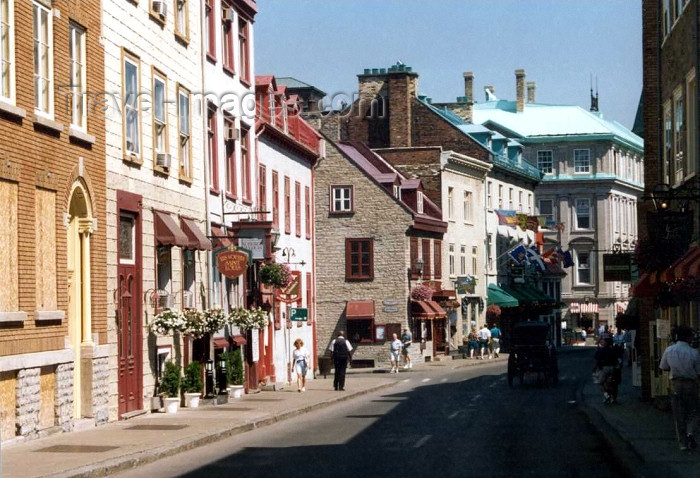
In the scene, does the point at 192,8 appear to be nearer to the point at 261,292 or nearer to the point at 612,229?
the point at 261,292

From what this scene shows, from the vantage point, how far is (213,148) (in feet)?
116

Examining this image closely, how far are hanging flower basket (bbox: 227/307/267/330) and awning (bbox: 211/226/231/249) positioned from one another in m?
1.65

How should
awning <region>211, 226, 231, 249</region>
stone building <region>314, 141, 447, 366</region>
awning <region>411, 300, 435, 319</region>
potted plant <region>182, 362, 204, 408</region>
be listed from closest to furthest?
potted plant <region>182, 362, 204, 408</region>, awning <region>211, 226, 231, 249</region>, stone building <region>314, 141, 447, 366</region>, awning <region>411, 300, 435, 319</region>

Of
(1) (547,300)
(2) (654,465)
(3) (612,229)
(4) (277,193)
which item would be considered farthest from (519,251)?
(2) (654,465)

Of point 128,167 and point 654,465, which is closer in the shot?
point 654,465

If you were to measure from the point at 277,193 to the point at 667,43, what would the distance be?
17.9m

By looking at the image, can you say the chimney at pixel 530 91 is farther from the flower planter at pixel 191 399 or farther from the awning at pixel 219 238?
the flower planter at pixel 191 399

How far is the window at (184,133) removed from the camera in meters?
31.7

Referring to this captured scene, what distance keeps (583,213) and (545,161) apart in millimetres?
5044

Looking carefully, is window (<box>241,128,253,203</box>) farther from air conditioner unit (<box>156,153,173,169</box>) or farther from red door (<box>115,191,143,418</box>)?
red door (<box>115,191,143,418</box>)

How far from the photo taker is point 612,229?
4279 inches

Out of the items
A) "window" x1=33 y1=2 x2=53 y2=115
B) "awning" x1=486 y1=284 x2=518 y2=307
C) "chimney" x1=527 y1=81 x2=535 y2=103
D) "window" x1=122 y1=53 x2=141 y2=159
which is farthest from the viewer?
"chimney" x1=527 y1=81 x2=535 y2=103

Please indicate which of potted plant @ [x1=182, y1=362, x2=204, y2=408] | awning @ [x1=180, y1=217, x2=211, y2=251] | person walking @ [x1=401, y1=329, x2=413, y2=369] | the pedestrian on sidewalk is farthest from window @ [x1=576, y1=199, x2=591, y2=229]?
the pedestrian on sidewalk

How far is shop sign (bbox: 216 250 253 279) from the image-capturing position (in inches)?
1261
